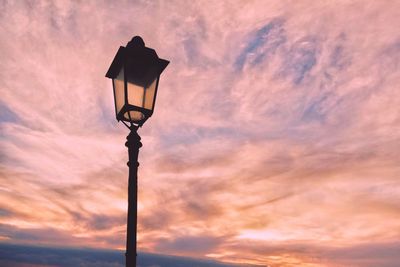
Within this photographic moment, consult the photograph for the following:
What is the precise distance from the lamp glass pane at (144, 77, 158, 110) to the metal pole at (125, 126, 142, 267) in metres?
0.45

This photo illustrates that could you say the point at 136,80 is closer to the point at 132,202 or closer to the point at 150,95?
the point at 150,95

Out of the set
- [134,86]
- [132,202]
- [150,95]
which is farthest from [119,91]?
[132,202]

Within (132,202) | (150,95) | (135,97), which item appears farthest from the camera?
(150,95)

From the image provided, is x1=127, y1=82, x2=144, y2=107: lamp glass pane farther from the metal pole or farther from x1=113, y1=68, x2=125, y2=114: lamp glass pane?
the metal pole

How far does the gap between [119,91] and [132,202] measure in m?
1.82

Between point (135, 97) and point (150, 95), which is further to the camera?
point (150, 95)

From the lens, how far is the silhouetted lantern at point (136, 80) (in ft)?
19.4

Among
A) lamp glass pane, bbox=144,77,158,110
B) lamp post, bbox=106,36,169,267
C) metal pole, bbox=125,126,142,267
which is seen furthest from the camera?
lamp glass pane, bbox=144,77,158,110

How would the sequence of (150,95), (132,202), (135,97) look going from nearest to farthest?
1. (132,202)
2. (135,97)
3. (150,95)

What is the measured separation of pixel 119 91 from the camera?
20.0ft

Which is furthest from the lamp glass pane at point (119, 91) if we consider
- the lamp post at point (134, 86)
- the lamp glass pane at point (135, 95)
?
the lamp glass pane at point (135, 95)

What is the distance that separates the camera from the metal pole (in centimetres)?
537

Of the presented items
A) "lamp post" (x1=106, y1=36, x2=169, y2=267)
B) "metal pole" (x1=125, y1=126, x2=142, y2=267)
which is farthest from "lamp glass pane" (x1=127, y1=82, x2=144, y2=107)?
"metal pole" (x1=125, y1=126, x2=142, y2=267)

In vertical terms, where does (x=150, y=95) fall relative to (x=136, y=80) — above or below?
below
